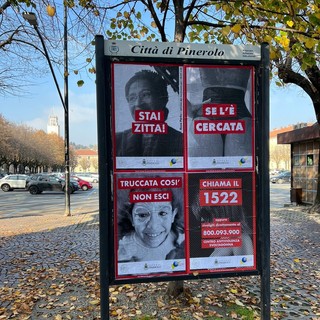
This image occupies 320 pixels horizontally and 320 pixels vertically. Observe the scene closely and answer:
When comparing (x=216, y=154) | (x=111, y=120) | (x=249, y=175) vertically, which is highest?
(x=111, y=120)

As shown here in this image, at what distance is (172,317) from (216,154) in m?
1.89

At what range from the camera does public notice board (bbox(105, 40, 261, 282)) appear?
2930mm

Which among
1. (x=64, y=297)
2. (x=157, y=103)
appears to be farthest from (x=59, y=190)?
(x=157, y=103)

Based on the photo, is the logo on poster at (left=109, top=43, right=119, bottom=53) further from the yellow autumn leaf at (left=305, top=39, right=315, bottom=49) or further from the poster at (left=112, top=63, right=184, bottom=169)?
the yellow autumn leaf at (left=305, top=39, right=315, bottom=49)

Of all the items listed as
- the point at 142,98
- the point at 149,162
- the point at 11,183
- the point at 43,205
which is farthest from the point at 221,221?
the point at 11,183

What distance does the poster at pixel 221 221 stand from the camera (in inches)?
120

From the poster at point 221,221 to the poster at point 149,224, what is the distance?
13 cm

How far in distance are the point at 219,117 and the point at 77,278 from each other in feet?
11.2

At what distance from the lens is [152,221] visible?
3.00 metres

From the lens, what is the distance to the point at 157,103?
2967 mm

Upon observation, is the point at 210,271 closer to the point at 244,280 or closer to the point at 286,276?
the point at 244,280

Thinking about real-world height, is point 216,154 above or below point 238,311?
above

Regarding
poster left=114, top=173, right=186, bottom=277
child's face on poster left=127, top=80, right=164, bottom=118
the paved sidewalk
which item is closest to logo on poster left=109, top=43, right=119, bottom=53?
child's face on poster left=127, top=80, right=164, bottom=118

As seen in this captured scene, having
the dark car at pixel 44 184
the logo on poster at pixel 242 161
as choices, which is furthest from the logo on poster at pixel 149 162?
the dark car at pixel 44 184
